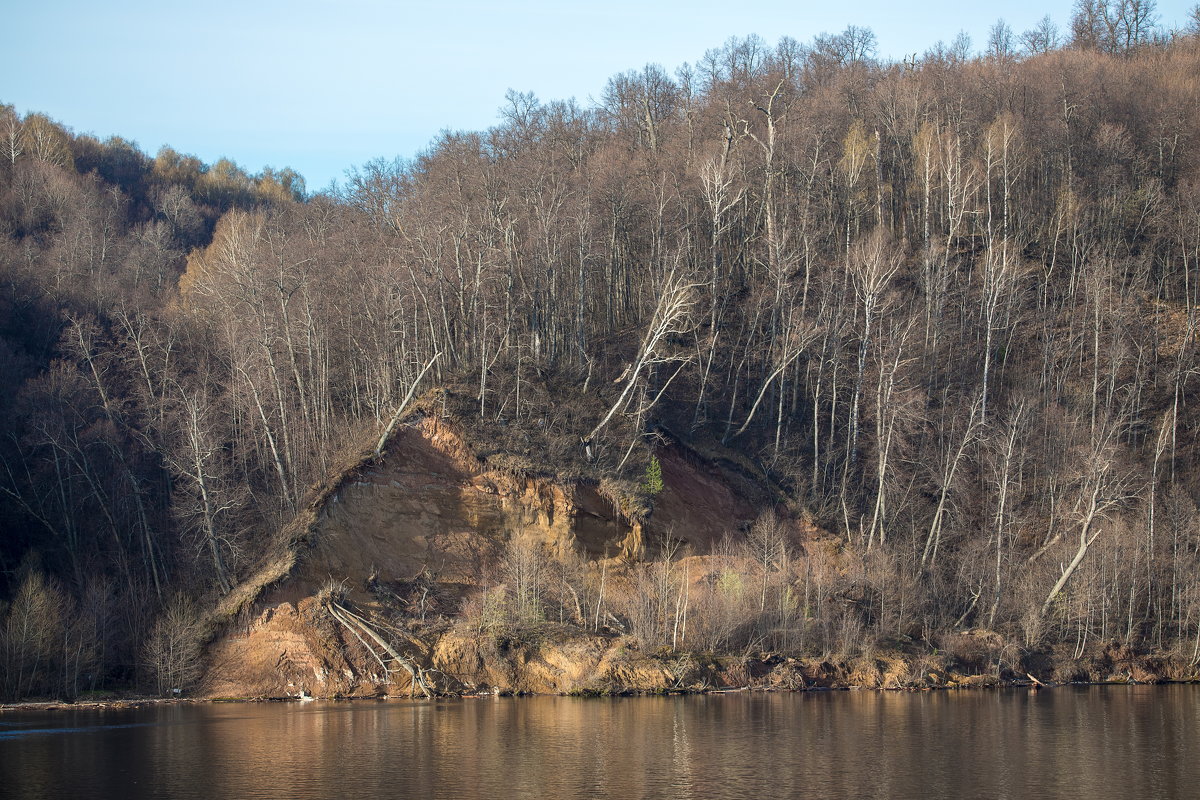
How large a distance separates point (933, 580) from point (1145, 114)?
161ft

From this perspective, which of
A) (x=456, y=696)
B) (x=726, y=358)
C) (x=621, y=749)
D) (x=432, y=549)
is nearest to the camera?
(x=621, y=749)

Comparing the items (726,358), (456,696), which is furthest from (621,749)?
(726,358)

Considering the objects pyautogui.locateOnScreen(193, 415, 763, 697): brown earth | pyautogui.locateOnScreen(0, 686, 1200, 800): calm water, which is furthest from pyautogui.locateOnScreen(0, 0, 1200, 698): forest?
pyautogui.locateOnScreen(0, 686, 1200, 800): calm water

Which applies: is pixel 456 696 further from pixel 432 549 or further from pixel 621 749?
pixel 621 749

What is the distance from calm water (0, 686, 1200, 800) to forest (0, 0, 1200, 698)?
26.2 ft

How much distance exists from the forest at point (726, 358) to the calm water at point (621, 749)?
800cm

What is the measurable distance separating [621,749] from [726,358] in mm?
38113

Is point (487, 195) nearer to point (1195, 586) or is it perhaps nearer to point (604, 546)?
point (604, 546)

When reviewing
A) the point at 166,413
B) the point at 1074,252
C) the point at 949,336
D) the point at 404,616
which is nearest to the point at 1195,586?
the point at 949,336

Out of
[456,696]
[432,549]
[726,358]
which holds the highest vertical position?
[726,358]

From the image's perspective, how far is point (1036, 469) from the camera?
57844mm

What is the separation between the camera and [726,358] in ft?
212

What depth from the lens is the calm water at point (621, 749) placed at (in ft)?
81.5

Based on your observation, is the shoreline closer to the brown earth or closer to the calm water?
the brown earth
